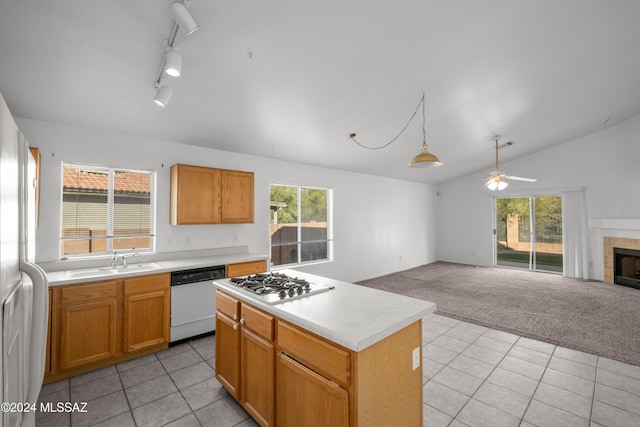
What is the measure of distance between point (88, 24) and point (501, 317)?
5.38 m

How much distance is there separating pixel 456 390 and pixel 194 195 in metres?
3.41

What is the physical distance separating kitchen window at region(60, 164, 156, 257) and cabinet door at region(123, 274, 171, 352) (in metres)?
0.77

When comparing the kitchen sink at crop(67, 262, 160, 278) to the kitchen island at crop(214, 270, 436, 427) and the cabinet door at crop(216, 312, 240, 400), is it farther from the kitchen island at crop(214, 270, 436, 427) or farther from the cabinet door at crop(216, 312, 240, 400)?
the kitchen island at crop(214, 270, 436, 427)

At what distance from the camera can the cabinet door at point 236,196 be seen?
3.77 meters

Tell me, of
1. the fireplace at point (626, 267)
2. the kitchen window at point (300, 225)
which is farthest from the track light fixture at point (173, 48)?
the fireplace at point (626, 267)

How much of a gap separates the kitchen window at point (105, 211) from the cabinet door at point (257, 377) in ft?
7.50

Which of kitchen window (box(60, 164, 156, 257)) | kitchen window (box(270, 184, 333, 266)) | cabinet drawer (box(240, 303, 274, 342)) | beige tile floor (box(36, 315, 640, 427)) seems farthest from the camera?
kitchen window (box(270, 184, 333, 266))

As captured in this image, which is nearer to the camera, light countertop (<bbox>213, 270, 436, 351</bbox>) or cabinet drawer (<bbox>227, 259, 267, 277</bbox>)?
light countertop (<bbox>213, 270, 436, 351</bbox>)

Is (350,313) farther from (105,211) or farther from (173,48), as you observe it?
(105,211)

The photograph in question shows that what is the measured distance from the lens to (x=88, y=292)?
2602mm

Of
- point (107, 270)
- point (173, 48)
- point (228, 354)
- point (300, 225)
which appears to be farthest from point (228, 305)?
point (300, 225)

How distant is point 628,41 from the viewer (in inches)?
121

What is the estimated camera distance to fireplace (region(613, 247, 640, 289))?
5.50 m

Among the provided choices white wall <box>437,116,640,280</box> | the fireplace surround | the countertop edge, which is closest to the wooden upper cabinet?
the countertop edge
